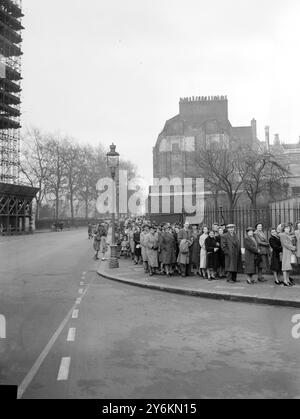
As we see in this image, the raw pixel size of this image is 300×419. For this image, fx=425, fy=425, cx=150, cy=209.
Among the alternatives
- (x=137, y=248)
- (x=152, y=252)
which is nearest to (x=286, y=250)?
(x=152, y=252)

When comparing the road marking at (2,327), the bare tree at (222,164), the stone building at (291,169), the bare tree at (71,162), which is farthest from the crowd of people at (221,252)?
the bare tree at (71,162)

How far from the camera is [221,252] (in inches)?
544

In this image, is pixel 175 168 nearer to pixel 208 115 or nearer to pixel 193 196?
pixel 208 115

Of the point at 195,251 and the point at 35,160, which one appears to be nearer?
the point at 195,251

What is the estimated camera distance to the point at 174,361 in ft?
18.8

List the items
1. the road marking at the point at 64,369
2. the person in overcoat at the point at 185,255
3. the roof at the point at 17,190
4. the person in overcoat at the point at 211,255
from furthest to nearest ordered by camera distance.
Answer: the roof at the point at 17,190 → the person in overcoat at the point at 185,255 → the person in overcoat at the point at 211,255 → the road marking at the point at 64,369

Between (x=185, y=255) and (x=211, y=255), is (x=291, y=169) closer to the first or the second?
(x=185, y=255)

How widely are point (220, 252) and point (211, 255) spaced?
38cm

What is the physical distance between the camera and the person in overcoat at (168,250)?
14727 millimetres

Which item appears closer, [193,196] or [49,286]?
[49,286]

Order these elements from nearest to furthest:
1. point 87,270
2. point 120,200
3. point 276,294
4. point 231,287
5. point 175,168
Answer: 1. point 276,294
2. point 231,287
3. point 87,270
4. point 175,168
5. point 120,200

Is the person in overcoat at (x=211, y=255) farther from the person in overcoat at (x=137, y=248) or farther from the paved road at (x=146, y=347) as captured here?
the person in overcoat at (x=137, y=248)
